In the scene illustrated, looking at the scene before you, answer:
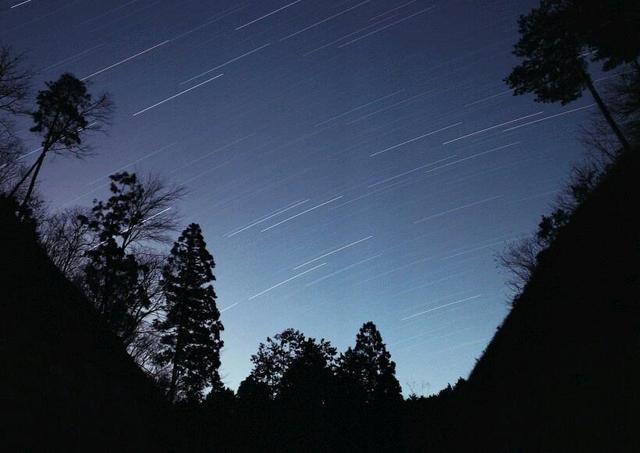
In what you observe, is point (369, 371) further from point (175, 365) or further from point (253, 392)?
point (175, 365)

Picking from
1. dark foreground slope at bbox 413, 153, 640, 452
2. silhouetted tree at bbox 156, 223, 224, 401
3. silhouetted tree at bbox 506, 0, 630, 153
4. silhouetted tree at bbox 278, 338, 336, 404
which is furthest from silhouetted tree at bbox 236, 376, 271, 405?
silhouetted tree at bbox 506, 0, 630, 153

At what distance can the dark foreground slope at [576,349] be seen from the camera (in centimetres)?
754

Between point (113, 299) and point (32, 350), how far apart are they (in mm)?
16142

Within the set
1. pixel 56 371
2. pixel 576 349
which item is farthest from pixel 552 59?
pixel 56 371

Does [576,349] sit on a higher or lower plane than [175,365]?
lower

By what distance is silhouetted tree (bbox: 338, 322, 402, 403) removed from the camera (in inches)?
1789

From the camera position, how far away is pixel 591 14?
21641mm

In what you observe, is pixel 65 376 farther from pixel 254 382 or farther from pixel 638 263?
pixel 254 382

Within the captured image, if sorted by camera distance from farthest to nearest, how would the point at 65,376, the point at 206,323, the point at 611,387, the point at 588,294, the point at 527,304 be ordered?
the point at 206,323, the point at 527,304, the point at 588,294, the point at 65,376, the point at 611,387

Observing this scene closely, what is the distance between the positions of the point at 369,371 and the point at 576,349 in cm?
4106

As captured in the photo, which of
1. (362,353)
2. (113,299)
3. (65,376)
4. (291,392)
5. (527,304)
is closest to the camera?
(65,376)

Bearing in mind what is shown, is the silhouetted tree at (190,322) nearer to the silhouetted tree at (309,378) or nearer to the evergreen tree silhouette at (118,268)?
the evergreen tree silhouette at (118,268)

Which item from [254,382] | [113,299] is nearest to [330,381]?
[254,382]

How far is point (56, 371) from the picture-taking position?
8.98 meters
